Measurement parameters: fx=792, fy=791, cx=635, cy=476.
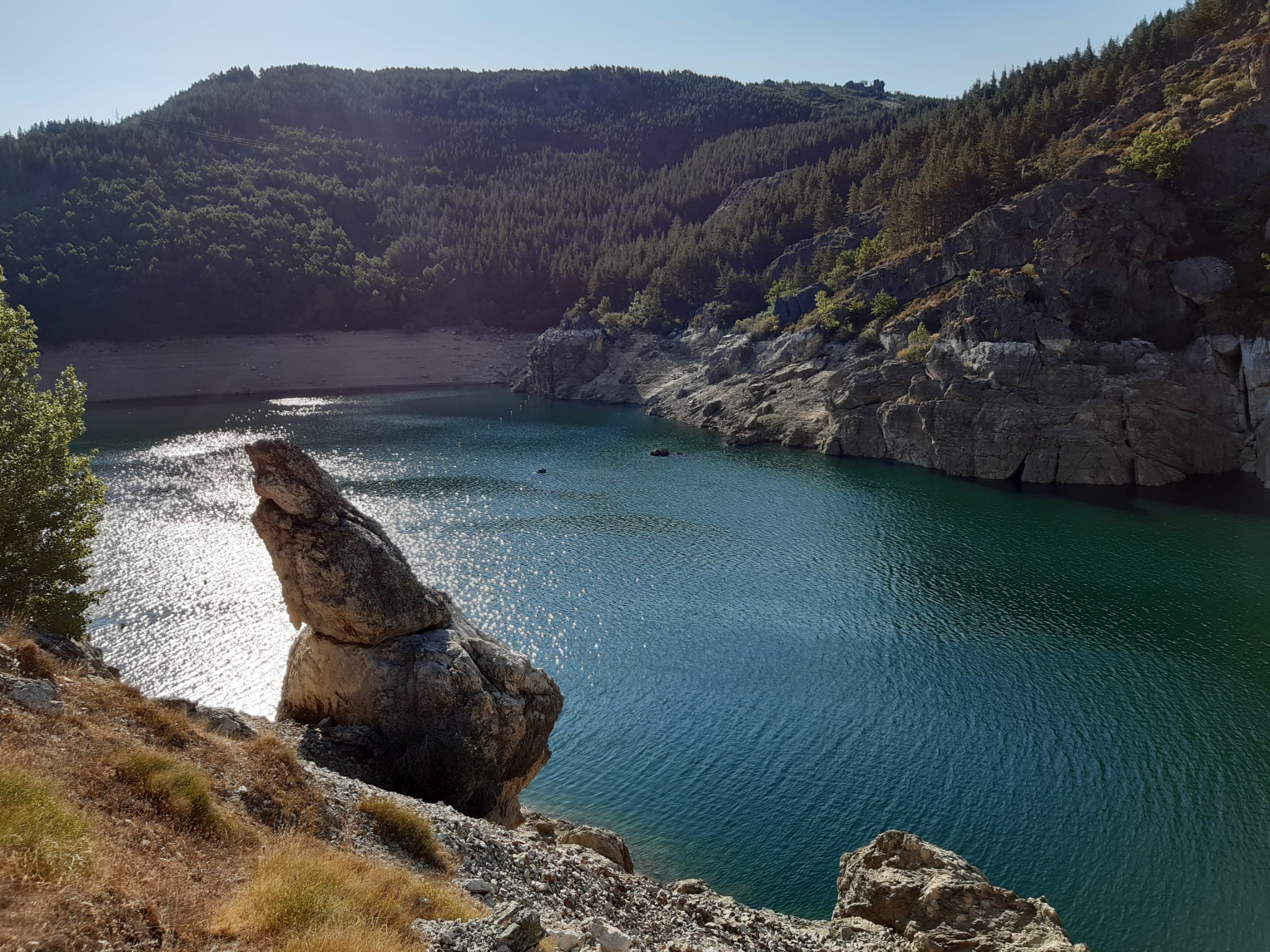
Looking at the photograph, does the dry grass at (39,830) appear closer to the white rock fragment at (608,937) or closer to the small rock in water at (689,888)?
the white rock fragment at (608,937)

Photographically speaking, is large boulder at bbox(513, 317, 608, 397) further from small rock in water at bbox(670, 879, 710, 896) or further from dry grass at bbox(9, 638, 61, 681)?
dry grass at bbox(9, 638, 61, 681)

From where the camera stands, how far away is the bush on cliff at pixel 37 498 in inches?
843

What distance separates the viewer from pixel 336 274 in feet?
527

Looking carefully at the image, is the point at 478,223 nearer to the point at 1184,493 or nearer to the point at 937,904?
the point at 1184,493

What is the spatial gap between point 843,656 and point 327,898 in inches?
1188

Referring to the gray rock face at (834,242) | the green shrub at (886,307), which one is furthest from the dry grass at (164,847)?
the gray rock face at (834,242)

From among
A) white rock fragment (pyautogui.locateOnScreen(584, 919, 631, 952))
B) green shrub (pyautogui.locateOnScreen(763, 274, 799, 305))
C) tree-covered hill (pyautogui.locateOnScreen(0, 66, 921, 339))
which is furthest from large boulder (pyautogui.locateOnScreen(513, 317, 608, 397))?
white rock fragment (pyautogui.locateOnScreen(584, 919, 631, 952))

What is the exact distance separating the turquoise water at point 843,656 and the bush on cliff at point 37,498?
12177 mm

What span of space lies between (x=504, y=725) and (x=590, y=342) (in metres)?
121

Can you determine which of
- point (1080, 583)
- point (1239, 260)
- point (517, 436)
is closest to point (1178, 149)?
point (1239, 260)

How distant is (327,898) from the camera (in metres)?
10.2

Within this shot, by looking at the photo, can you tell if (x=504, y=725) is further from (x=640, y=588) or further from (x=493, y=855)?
(x=640, y=588)

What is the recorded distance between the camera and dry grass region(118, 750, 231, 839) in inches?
463

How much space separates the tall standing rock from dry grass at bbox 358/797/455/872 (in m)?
4.10
